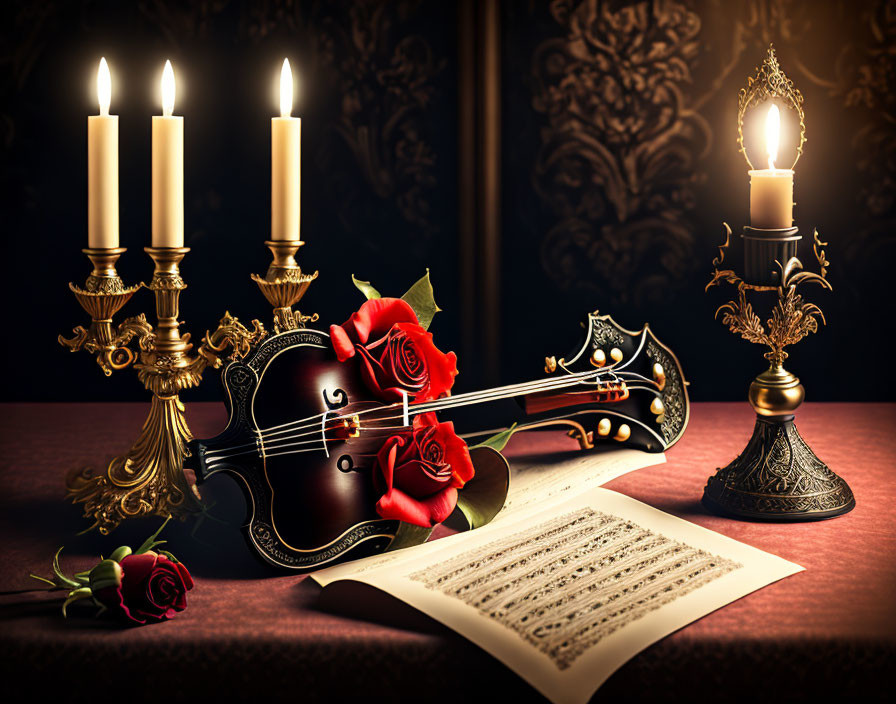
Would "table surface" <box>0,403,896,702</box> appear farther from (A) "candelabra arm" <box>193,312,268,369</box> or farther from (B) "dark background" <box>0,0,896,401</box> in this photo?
(B) "dark background" <box>0,0,896,401</box>

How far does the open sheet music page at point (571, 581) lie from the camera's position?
28.2 inches

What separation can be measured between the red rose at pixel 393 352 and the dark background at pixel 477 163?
1.45 ft

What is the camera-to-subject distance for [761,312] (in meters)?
0.98

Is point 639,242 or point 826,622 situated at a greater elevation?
point 639,242

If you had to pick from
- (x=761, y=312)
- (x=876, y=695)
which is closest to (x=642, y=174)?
(x=761, y=312)

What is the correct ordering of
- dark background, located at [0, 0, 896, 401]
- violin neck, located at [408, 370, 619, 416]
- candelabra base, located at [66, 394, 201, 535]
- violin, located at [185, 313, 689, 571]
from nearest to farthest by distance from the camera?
violin, located at [185, 313, 689, 571] < candelabra base, located at [66, 394, 201, 535] < violin neck, located at [408, 370, 619, 416] < dark background, located at [0, 0, 896, 401]

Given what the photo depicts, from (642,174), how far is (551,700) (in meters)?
0.85

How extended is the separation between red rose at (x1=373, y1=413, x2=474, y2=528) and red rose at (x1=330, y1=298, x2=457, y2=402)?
0.15ft

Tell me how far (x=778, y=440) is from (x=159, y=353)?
22.8 inches

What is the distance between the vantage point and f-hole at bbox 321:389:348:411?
886mm

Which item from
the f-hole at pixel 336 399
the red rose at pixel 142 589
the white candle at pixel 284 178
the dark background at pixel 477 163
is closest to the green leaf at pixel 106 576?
the red rose at pixel 142 589

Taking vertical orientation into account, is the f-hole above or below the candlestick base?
above

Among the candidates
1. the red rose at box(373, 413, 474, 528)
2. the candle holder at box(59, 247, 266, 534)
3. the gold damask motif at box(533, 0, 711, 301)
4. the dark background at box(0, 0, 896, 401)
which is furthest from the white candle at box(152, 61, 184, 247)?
the gold damask motif at box(533, 0, 711, 301)

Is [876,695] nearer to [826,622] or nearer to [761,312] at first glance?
[826,622]
